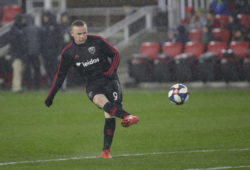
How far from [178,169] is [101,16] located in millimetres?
21162

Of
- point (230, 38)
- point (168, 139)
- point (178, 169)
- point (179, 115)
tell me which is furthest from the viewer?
point (230, 38)

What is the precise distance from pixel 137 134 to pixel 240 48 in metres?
11.2

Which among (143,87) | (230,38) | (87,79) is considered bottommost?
(143,87)

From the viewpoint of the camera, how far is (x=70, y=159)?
9.60 metres

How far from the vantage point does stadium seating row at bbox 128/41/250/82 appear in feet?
74.0

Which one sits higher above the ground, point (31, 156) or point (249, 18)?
point (31, 156)

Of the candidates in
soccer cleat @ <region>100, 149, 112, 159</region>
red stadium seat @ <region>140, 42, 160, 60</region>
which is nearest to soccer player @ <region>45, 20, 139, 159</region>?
soccer cleat @ <region>100, 149, 112, 159</region>

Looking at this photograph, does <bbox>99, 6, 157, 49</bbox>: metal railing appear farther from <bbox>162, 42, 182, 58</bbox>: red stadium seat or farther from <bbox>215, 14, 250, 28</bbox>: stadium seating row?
<bbox>215, 14, 250, 28</bbox>: stadium seating row

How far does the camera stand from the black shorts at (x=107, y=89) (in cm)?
945

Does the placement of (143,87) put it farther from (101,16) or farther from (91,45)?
(91,45)

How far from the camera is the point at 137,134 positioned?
12586 mm

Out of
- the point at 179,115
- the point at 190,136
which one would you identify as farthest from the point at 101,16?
the point at 190,136

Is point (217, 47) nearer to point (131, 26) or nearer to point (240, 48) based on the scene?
point (240, 48)

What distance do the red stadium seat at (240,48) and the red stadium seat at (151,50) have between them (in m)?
3.60
